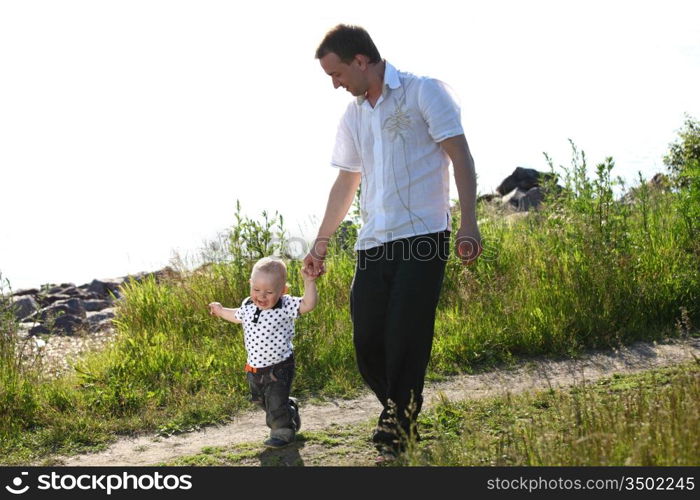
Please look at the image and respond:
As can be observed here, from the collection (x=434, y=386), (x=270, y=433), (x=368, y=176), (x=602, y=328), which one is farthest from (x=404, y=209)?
(x=602, y=328)

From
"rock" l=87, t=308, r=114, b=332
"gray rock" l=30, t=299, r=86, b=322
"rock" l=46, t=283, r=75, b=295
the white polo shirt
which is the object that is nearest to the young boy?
the white polo shirt

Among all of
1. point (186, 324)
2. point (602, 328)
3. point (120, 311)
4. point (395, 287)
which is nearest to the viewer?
point (395, 287)

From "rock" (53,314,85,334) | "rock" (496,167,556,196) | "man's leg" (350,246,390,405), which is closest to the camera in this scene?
"man's leg" (350,246,390,405)

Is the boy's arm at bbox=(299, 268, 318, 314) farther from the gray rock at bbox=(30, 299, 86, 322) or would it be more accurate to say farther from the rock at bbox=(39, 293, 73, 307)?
the rock at bbox=(39, 293, 73, 307)

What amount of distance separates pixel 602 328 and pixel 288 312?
11.9ft

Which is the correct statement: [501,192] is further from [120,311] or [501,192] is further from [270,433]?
[270,433]

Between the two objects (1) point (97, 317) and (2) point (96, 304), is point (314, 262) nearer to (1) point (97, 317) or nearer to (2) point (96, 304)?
(1) point (97, 317)

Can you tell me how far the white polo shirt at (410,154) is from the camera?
4730 millimetres

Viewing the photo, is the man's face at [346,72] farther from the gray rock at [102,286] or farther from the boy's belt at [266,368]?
the gray rock at [102,286]

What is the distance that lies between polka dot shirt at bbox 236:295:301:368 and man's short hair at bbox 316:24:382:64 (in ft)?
5.02

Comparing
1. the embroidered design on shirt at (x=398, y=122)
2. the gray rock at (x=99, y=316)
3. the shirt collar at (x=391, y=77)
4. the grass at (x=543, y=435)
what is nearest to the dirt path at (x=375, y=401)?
the grass at (x=543, y=435)

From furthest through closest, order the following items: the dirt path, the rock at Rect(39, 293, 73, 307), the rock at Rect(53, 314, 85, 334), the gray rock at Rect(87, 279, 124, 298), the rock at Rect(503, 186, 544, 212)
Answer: the rock at Rect(503, 186, 544, 212) → the gray rock at Rect(87, 279, 124, 298) → the rock at Rect(39, 293, 73, 307) → the rock at Rect(53, 314, 85, 334) → the dirt path

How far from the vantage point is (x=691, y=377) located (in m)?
5.22

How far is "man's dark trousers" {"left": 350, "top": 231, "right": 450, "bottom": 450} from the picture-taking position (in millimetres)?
4758
